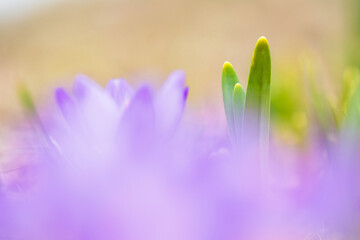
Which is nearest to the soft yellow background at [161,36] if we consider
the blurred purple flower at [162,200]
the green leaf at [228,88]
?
the green leaf at [228,88]

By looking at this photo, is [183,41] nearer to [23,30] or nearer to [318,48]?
[318,48]

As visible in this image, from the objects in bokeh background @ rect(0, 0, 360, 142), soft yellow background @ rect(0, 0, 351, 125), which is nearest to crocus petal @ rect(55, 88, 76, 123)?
bokeh background @ rect(0, 0, 360, 142)

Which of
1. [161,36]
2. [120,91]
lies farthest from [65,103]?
[161,36]

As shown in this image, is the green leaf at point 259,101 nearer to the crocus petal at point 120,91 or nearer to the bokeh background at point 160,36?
the crocus petal at point 120,91

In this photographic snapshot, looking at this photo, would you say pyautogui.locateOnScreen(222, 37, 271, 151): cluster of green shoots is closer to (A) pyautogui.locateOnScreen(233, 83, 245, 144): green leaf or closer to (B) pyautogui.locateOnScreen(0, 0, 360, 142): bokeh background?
(A) pyautogui.locateOnScreen(233, 83, 245, 144): green leaf

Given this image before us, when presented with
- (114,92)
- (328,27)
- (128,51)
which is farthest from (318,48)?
(114,92)
